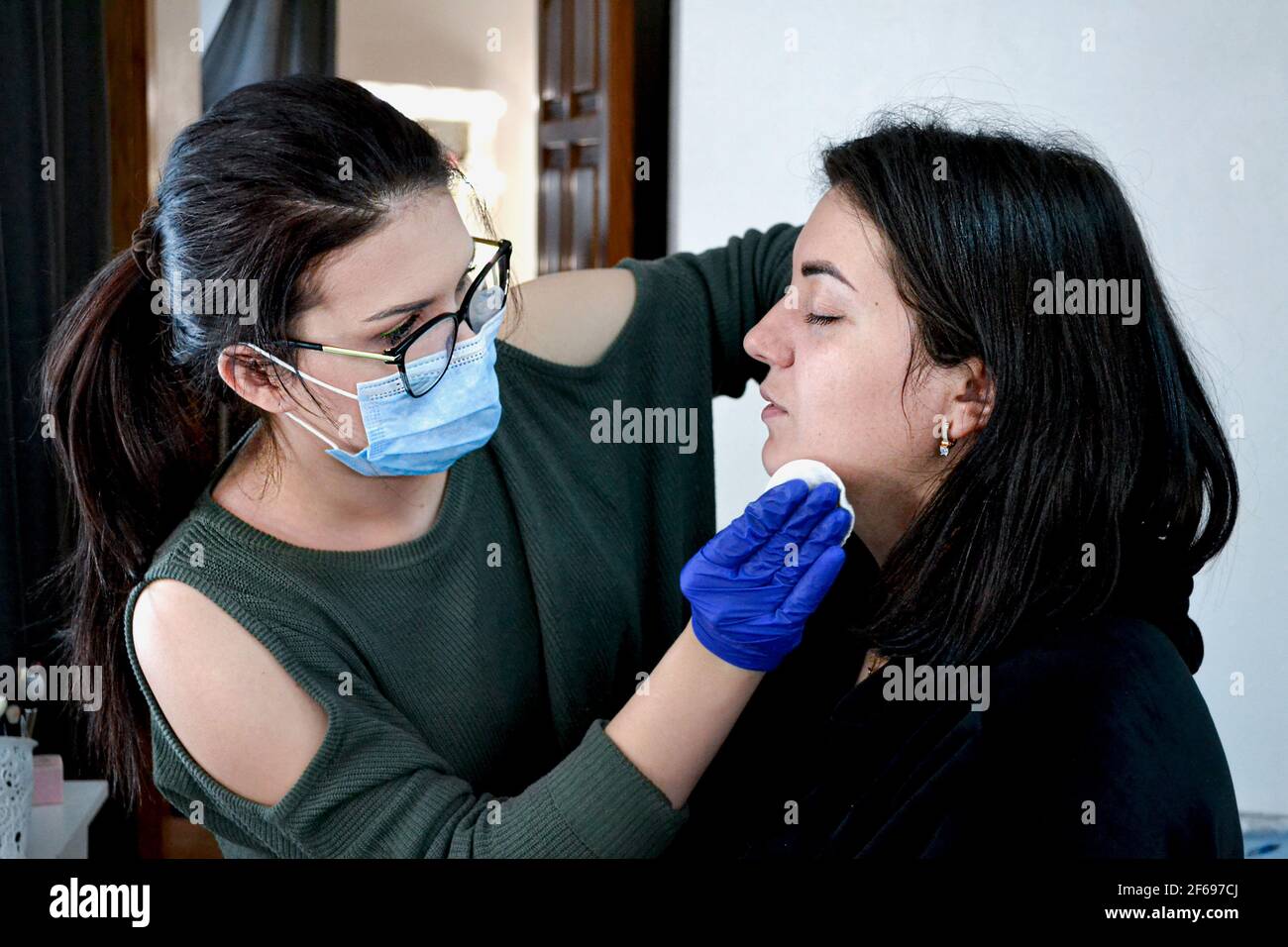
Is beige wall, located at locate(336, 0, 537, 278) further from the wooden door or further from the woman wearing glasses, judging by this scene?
the woman wearing glasses

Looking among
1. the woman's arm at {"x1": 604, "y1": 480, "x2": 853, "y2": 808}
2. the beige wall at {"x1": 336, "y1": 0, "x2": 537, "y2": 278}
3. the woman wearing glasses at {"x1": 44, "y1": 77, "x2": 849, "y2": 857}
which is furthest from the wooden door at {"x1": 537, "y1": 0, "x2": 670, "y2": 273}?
the woman's arm at {"x1": 604, "y1": 480, "x2": 853, "y2": 808}

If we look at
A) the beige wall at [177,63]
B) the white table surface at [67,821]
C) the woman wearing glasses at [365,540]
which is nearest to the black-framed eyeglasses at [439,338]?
the woman wearing glasses at [365,540]

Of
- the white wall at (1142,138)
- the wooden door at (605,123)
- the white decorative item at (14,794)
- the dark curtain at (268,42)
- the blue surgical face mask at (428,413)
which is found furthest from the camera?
the dark curtain at (268,42)

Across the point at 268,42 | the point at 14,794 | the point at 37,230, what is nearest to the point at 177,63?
the point at 268,42

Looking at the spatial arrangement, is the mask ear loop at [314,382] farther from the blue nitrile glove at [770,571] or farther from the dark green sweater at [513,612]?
the blue nitrile glove at [770,571]

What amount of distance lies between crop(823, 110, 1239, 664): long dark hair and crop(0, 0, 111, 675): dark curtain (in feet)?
4.24

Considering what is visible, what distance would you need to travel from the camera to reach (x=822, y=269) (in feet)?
3.32

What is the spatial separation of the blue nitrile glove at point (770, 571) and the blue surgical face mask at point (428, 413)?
10.9 inches

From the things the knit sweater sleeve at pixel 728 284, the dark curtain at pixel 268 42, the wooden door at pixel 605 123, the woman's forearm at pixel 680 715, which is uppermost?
the dark curtain at pixel 268 42

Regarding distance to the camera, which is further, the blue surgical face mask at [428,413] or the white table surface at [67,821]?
the white table surface at [67,821]

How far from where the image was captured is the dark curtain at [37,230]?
5.64 ft

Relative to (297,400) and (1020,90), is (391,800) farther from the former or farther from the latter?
(1020,90)

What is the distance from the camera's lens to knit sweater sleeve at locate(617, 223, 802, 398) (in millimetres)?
1304

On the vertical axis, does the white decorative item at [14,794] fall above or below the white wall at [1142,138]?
below
